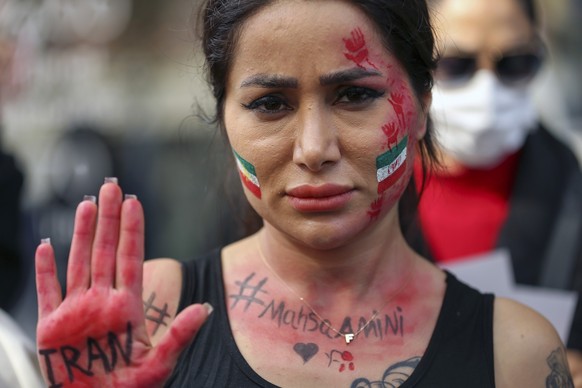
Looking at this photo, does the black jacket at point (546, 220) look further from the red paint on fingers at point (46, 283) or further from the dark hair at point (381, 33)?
the red paint on fingers at point (46, 283)

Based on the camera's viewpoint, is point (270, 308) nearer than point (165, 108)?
Yes

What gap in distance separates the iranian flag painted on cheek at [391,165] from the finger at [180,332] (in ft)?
1.77

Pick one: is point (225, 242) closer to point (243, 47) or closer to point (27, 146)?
point (243, 47)

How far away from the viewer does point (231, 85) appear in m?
2.20

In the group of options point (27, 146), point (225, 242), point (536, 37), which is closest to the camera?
point (225, 242)

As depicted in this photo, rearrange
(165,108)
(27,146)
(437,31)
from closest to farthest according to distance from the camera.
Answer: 1. (437,31)
2. (27,146)
3. (165,108)

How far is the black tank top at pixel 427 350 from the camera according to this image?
2070 millimetres

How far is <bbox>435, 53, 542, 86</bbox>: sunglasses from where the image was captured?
377 centimetres

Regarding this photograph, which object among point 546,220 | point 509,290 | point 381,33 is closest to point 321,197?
point 381,33

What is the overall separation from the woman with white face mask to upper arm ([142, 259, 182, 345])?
1547mm

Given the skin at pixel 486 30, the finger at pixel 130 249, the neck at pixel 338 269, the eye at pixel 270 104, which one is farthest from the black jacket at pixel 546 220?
the finger at pixel 130 249

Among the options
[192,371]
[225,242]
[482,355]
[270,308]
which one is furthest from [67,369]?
[225,242]

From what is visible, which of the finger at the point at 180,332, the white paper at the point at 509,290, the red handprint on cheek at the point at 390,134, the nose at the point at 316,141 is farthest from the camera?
the white paper at the point at 509,290

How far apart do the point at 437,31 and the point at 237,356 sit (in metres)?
1.03
